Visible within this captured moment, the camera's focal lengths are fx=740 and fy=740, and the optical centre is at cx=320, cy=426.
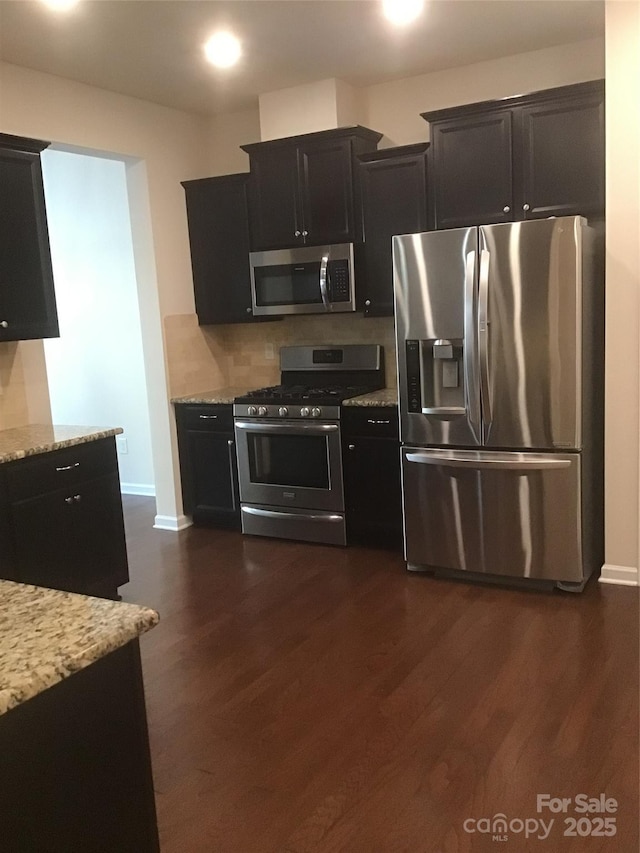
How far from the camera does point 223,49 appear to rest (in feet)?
12.3

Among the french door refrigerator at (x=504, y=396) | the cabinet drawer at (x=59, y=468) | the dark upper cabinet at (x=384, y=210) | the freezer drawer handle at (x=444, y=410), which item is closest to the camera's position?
the cabinet drawer at (x=59, y=468)

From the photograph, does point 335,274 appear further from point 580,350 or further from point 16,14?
point 16,14

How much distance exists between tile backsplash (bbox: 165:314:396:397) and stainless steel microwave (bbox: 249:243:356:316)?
38cm

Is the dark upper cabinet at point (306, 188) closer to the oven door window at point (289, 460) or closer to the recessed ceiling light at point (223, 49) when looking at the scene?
the recessed ceiling light at point (223, 49)

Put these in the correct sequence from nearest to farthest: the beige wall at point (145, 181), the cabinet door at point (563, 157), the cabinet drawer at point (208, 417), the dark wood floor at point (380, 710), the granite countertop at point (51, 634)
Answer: the granite countertop at point (51, 634)
the dark wood floor at point (380, 710)
the cabinet door at point (563, 157)
the beige wall at point (145, 181)
the cabinet drawer at point (208, 417)

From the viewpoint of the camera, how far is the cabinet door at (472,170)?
12.5ft

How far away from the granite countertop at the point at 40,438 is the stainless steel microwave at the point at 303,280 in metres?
1.47

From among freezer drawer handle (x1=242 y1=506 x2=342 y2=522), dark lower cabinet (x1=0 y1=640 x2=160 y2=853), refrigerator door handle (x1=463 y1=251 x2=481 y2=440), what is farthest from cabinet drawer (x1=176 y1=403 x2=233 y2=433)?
Result: dark lower cabinet (x1=0 y1=640 x2=160 y2=853)

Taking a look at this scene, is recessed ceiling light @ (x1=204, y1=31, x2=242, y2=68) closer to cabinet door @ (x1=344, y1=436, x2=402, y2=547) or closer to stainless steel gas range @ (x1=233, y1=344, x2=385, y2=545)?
stainless steel gas range @ (x1=233, y1=344, x2=385, y2=545)

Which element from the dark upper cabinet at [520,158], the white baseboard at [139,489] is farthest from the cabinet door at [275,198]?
the white baseboard at [139,489]

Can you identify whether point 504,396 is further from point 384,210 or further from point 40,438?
point 40,438

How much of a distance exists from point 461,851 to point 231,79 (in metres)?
4.04

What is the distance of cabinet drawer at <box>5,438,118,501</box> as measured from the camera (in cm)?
324

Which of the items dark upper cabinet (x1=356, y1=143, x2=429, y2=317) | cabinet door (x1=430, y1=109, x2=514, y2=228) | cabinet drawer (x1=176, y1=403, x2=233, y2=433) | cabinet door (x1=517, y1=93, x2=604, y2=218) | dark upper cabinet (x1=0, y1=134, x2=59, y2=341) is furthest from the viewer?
cabinet drawer (x1=176, y1=403, x2=233, y2=433)
